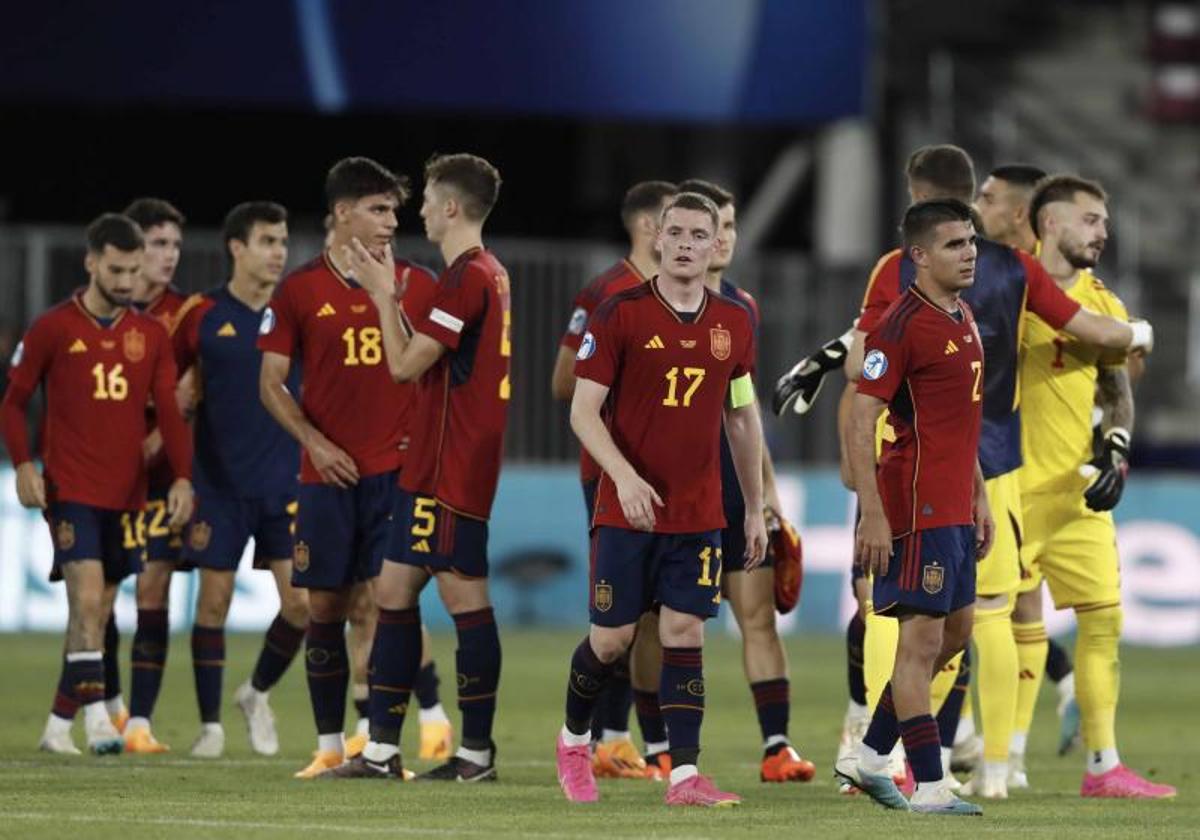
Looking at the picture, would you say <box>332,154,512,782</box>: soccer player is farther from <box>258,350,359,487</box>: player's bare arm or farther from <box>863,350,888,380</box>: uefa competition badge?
<box>863,350,888,380</box>: uefa competition badge

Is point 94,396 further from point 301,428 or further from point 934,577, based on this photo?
point 934,577

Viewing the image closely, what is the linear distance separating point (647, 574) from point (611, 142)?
65.5 feet

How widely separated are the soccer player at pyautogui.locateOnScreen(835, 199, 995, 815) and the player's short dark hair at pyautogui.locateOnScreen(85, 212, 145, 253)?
412 centimetres

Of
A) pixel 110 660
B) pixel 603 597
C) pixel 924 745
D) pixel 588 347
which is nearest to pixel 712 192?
pixel 588 347

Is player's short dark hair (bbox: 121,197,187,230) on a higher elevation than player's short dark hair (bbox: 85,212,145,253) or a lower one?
higher

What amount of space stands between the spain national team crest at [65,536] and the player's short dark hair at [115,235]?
4.11ft

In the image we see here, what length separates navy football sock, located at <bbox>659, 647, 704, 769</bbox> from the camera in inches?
399

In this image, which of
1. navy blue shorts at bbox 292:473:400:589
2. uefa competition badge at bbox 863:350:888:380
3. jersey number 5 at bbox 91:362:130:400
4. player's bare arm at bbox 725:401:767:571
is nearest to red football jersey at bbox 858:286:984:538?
uefa competition badge at bbox 863:350:888:380

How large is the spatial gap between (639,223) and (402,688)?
233 cm

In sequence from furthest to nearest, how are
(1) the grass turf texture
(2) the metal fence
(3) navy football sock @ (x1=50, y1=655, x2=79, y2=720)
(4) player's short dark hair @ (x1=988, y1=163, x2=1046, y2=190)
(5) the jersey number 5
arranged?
(2) the metal fence < (5) the jersey number 5 < (3) navy football sock @ (x1=50, y1=655, x2=79, y2=720) < (4) player's short dark hair @ (x1=988, y1=163, x2=1046, y2=190) < (1) the grass turf texture

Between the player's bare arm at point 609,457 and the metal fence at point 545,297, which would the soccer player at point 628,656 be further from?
the metal fence at point 545,297

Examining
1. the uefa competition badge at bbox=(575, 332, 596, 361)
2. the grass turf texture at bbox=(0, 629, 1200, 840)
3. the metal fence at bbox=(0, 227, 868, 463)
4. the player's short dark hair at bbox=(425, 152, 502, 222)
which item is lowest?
the grass turf texture at bbox=(0, 629, 1200, 840)

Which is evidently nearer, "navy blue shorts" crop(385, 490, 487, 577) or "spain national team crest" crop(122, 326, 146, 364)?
"navy blue shorts" crop(385, 490, 487, 577)

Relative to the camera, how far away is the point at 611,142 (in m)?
29.8
